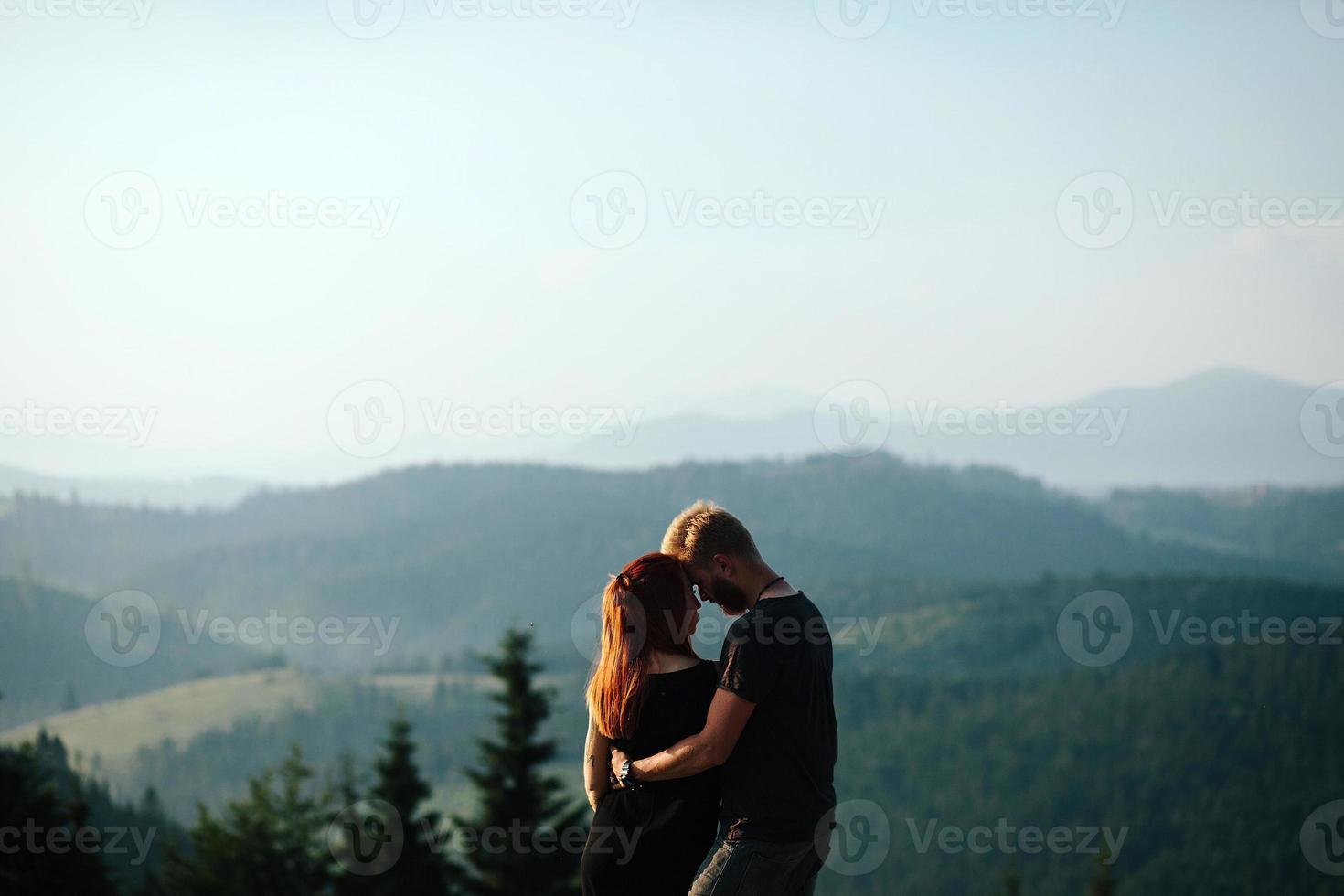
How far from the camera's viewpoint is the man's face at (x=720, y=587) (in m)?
5.58

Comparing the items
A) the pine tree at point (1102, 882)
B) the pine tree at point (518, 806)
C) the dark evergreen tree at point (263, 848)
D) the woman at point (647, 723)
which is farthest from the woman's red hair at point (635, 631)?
the dark evergreen tree at point (263, 848)

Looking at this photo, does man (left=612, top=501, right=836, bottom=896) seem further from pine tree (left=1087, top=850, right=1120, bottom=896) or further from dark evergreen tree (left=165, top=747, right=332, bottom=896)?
dark evergreen tree (left=165, top=747, right=332, bottom=896)

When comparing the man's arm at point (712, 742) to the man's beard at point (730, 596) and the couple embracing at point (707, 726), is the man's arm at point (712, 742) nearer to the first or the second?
the couple embracing at point (707, 726)

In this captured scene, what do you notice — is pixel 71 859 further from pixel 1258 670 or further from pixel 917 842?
pixel 1258 670

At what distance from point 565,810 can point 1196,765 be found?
14531cm

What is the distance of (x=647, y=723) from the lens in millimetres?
5566

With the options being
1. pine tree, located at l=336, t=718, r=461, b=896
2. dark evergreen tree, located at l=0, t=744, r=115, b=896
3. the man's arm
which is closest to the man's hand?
the man's arm

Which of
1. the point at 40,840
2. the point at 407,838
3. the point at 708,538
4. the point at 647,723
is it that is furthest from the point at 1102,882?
the point at 708,538

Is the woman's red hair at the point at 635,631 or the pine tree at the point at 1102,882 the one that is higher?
the woman's red hair at the point at 635,631

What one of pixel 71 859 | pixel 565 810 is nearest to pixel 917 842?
pixel 565 810

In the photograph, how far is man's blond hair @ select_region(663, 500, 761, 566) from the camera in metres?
5.59

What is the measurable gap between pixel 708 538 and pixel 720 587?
234 millimetres

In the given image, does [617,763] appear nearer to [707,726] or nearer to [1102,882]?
[707,726]

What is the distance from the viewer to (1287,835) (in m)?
135
